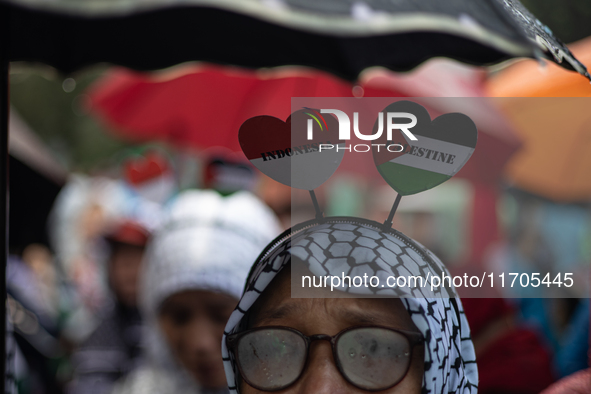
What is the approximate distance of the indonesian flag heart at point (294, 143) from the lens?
4.19ft

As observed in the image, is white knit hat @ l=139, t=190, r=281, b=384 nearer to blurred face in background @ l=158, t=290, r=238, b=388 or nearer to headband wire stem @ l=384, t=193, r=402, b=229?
blurred face in background @ l=158, t=290, r=238, b=388

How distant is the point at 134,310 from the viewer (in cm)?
438

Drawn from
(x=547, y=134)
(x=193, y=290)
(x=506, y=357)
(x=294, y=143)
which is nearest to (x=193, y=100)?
(x=193, y=290)

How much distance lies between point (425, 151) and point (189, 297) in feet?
5.65

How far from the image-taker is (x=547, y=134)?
14.5 feet

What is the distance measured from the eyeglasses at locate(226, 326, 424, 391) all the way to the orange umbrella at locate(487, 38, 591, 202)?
3.05 metres

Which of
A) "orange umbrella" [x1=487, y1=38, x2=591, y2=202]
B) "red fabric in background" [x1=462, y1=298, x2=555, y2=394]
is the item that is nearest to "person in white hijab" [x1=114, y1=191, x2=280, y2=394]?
"red fabric in background" [x1=462, y1=298, x2=555, y2=394]

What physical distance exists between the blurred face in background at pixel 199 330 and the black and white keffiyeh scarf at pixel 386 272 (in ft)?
3.90

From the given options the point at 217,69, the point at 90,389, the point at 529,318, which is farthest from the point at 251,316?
the point at 217,69

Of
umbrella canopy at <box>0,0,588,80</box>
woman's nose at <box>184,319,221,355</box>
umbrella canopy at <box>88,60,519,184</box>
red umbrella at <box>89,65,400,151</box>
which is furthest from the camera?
red umbrella at <box>89,65,400,151</box>

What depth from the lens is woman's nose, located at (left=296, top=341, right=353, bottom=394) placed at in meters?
1.21

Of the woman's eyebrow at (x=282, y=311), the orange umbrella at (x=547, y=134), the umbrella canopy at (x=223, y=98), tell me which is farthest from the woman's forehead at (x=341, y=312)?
the orange umbrella at (x=547, y=134)

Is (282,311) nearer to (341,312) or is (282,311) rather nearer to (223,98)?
(341,312)

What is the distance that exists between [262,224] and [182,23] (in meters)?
1.38
